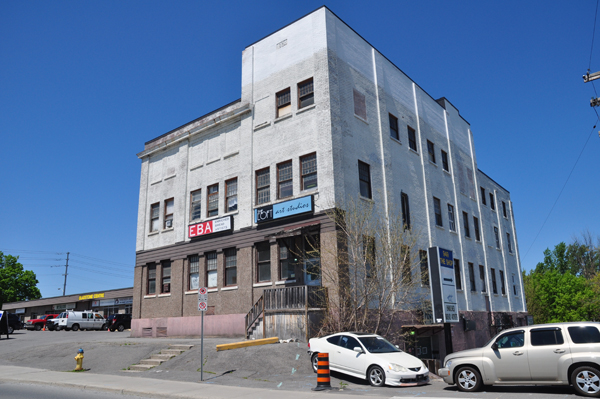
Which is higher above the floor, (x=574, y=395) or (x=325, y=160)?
(x=325, y=160)

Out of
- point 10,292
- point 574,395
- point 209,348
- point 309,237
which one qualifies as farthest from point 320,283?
point 10,292

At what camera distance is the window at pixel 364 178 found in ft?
75.9

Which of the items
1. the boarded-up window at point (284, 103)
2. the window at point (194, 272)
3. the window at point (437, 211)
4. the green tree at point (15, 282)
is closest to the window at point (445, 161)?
the window at point (437, 211)

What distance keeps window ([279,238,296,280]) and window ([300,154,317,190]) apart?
2721mm

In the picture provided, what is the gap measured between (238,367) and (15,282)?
73.5 metres

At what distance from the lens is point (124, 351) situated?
20.1 m

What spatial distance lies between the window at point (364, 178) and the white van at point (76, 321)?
3076 centimetres

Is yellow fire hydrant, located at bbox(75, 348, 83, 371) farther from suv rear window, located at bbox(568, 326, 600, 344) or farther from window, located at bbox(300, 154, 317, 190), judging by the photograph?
suv rear window, located at bbox(568, 326, 600, 344)

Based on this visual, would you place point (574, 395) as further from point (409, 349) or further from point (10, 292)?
point (10, 292)

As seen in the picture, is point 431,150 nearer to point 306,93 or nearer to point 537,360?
point 306,93

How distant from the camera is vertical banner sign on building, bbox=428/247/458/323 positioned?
2031 centimetres

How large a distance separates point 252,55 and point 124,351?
54.8 feet

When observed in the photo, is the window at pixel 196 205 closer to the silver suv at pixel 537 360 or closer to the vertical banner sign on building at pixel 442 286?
the vertical banner sign on building at pixel 442 286

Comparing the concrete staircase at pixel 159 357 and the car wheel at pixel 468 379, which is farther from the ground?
the concrete staircase at pixel 159 357
